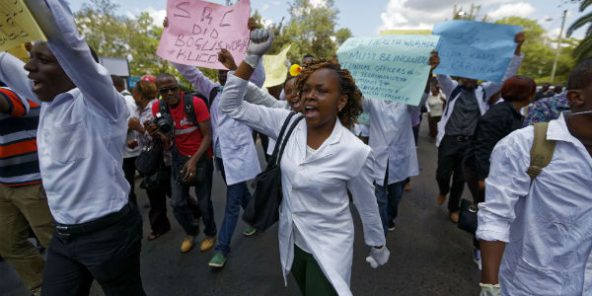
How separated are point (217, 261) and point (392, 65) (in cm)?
256

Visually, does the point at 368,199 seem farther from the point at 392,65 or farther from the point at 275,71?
the point at 275,71

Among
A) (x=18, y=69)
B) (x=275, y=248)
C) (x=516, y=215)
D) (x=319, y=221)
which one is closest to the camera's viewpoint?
(x=516, y=215)

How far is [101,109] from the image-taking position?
1.50m

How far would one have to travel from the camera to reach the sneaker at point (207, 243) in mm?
3244

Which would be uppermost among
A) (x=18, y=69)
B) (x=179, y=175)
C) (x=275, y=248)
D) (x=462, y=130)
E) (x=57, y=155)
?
(x=18, y=69)

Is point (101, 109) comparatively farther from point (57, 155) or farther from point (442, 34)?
point (442, 34)

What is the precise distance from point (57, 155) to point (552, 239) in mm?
2373

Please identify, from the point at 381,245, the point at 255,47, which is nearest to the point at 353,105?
the point at 255,47

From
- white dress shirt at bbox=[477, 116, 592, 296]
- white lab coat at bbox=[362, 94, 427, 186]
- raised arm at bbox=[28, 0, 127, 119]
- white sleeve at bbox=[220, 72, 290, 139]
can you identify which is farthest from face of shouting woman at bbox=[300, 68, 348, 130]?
white lab coat at bbox=[362, 94, 427, 186]

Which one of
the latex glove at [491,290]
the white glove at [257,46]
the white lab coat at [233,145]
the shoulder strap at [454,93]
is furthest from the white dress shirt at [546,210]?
the shoulder strap at [454,93]

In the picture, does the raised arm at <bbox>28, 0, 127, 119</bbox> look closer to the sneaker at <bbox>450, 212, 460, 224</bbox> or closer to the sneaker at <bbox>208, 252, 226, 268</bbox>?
the sneaker at <bbox>208, 252, 226, 268</bbox>

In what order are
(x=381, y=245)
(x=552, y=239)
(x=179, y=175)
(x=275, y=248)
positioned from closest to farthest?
(x=552, y=239) < (x=381, y=245) < (x=179, y=175) < (x=275, y=248)

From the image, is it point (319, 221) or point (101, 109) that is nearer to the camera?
point (101, 109)

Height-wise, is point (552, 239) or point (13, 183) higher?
point (552, 239)
